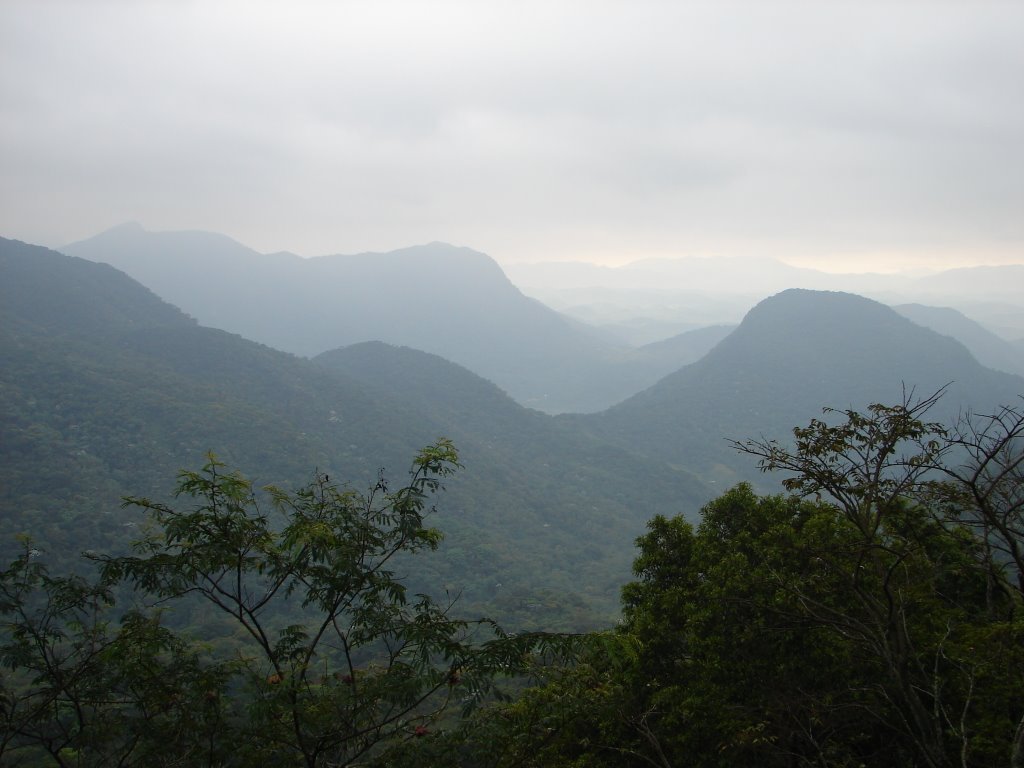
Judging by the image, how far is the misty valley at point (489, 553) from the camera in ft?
19.7

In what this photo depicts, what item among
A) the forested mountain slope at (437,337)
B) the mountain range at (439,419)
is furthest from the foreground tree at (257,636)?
the forested mountain slope at (437,337)

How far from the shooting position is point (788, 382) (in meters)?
108

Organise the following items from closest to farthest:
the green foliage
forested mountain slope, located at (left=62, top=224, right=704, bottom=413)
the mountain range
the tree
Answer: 1. the tree
2. the green foliage
3. the mountain range
4. forested mountain slope, located at (left=62, top=224, right=704, bottom=413)

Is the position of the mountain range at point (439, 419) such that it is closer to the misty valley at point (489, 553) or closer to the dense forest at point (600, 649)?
the misty valley at point (489, 553)

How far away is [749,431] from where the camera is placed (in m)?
98.2

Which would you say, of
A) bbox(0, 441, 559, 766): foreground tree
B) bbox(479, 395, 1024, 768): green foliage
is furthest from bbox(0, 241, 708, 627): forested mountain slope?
bbox(0, 441, 559, 766): foreground tree

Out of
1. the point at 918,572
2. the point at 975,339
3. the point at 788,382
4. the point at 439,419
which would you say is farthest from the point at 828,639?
the point at 975,339

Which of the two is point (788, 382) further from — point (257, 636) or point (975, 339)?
point (975, 339)

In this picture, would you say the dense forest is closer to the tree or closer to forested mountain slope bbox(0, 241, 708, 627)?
the tree

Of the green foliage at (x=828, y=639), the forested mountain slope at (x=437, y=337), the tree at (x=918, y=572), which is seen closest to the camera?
the tree at (x=918, y=572)

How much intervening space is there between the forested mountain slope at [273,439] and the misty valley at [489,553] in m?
0.39

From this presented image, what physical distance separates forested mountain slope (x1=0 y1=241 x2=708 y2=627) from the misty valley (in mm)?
390

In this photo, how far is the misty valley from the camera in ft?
19.7

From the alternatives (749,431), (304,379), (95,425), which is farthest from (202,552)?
(749,431)
